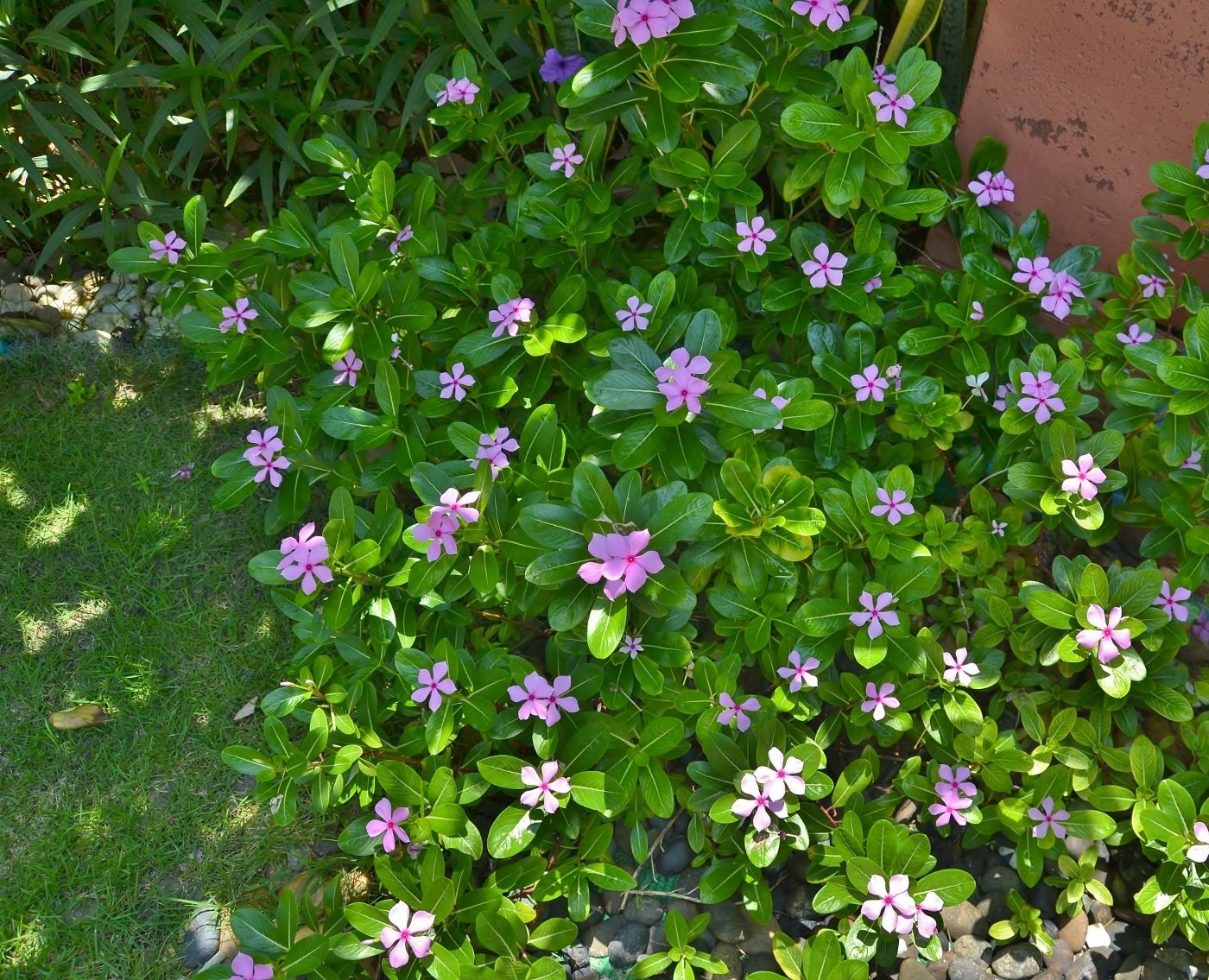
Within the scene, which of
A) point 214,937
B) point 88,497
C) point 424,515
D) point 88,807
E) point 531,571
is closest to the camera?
point 531,571

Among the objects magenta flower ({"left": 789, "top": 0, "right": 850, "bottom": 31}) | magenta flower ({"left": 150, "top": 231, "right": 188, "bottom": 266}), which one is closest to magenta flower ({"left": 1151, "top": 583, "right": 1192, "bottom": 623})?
magenta flower ({"left": 789, "top": 0, "right": 850, "bottom": 31})

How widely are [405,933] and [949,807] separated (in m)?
1.08

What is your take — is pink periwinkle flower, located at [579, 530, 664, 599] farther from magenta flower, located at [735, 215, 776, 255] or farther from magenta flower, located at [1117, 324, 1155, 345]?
magenta flower, located at [1117, 324, 1155, 345]

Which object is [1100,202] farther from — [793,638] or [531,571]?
[531,571]

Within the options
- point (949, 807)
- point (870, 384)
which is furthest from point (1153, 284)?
point (949, 807)

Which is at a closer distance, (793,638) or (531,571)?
(531,571)

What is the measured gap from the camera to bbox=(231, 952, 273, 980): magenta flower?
1696 mm

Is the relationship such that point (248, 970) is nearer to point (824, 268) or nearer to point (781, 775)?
point (781, 775)

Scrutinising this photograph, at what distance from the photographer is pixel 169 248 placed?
2475 mm

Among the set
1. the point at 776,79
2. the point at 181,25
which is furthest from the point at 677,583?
the point at 181,25

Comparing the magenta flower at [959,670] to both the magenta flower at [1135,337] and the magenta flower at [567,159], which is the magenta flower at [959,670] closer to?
the magenta flower at [1135,337]

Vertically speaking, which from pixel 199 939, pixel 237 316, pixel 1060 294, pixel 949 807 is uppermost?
pixel 1060 294

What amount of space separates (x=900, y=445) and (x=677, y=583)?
0.82m

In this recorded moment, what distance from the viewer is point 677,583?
5.83 feet
